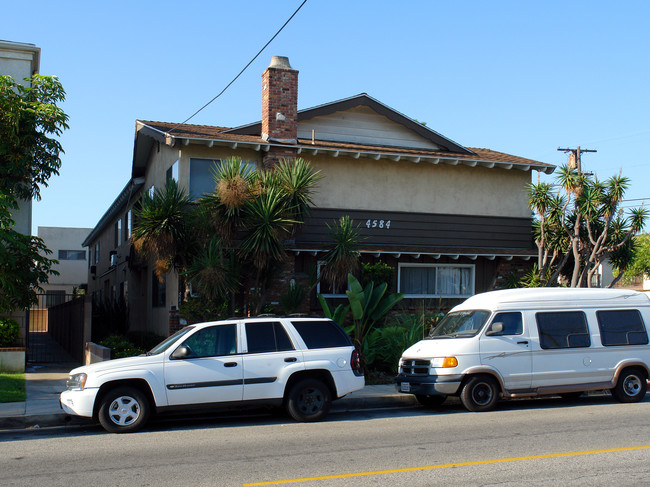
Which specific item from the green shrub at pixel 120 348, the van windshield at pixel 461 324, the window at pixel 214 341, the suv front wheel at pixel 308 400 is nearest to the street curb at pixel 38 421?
the window at pixel 214 341

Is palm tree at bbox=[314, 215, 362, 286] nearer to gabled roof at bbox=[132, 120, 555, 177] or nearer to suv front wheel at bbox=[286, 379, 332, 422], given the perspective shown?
gabled roof at bbox=[132, 120, 555, 177]

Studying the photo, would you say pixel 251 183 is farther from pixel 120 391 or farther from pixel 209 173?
pixel 120 391

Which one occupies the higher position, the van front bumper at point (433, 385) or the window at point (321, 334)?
the window at point (321, 334)

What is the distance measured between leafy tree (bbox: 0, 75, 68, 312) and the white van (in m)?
8.93

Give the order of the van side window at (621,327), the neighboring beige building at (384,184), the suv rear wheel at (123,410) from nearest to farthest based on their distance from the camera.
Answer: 1. the suv rear wheel at (123,410)
2. the van side window at (621,327)
3. the neighboring beige building at (384,184)

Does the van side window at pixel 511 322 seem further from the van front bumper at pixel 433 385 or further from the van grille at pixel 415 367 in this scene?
the van grille at pixel 415 367

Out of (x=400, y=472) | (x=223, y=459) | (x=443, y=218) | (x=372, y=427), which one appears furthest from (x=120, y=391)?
(x=443, y=218)

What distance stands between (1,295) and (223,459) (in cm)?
1025

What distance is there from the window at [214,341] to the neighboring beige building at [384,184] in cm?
746

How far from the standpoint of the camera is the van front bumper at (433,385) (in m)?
12.0

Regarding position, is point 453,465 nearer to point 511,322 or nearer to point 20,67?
point 511,322

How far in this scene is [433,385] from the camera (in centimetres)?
1209

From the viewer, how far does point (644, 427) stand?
1008 centimetres

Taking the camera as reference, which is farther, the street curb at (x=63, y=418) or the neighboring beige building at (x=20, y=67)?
the neighboring beige building at (x=20, y=67)
